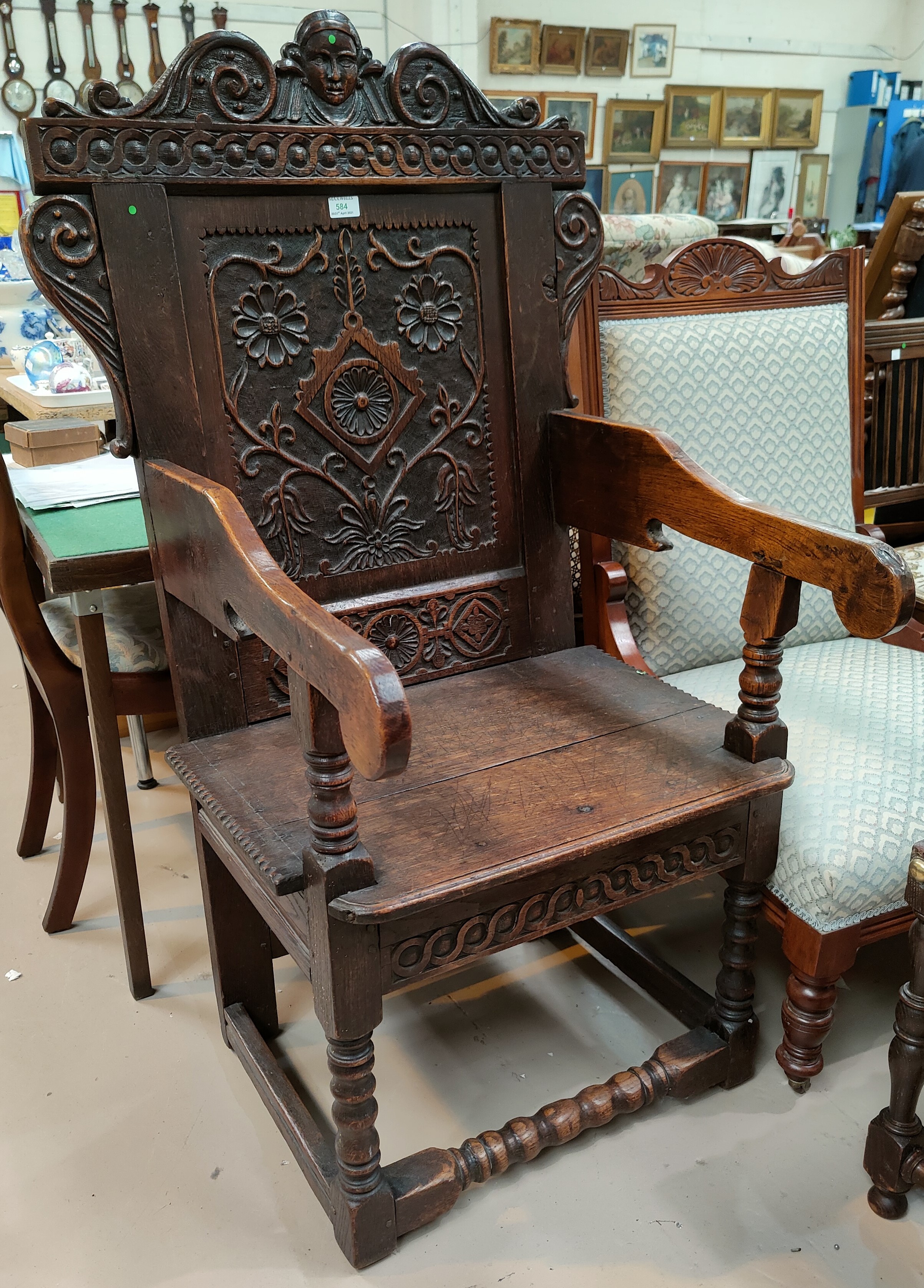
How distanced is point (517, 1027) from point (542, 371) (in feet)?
3.61

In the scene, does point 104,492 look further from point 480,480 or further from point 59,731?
point 480,480

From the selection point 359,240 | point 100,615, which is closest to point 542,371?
point 359,240

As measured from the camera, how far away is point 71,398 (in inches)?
113

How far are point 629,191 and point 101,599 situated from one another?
6407 millimetres

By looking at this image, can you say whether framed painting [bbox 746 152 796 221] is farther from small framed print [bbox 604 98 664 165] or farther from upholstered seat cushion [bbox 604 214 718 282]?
upholstered seat cushion [bbox 604 214 718 282]

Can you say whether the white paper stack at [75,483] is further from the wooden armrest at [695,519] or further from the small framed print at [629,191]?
the small framed print at [629,191]

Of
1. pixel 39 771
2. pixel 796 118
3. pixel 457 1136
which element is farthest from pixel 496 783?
pixel 796 118

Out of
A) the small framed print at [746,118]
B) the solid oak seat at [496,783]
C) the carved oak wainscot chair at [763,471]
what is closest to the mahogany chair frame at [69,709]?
the solid oak seat at [496,783]

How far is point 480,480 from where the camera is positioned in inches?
63.1

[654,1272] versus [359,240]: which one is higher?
[359,240]

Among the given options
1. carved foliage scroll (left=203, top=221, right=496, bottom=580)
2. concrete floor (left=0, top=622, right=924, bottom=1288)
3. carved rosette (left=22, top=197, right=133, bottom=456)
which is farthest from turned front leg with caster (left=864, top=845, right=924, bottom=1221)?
carved rosette (left=22, top=197, right=133, bottom=456)

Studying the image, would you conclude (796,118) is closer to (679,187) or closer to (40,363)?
(679,187)

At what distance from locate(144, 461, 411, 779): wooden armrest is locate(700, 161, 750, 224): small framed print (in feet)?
22.6

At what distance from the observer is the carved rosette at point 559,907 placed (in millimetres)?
1145
